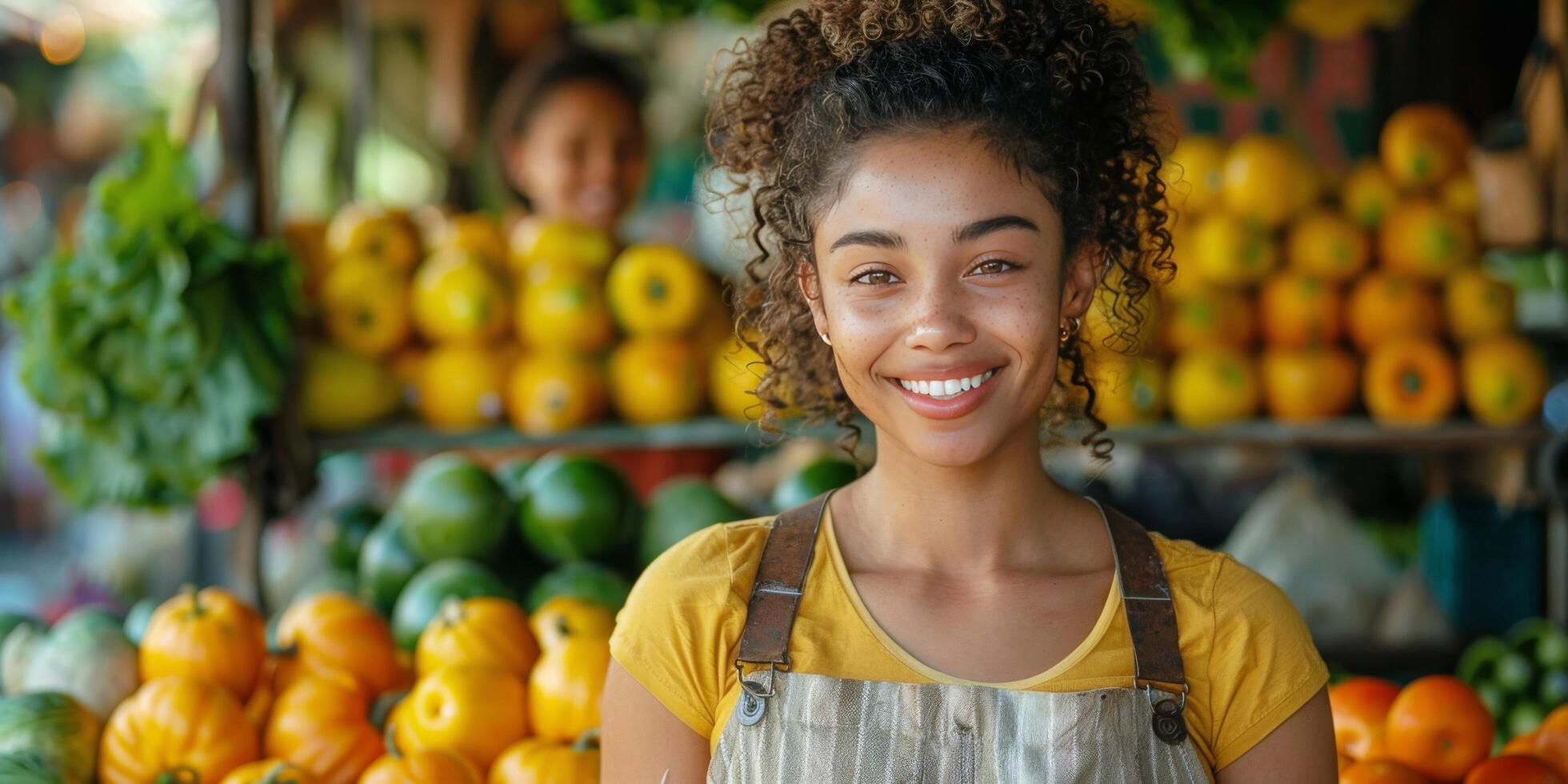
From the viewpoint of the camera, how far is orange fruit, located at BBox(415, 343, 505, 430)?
11.4ft

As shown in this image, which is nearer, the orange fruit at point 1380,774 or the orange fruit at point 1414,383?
the orange fruit at point 1380,774

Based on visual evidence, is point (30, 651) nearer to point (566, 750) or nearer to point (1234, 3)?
point (566, 750)

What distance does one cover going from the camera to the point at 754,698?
4.93ft

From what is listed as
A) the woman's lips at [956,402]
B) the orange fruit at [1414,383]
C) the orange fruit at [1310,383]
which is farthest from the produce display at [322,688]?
the orange fruit at [1414,383]

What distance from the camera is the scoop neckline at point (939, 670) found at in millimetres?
1524

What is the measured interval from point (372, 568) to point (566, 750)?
4.81ft

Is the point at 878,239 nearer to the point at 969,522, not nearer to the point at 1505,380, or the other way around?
the point at 969,522

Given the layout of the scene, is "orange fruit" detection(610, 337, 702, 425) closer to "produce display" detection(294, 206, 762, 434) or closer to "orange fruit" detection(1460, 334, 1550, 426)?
"produce display" detection(294, 206, 762, 434)

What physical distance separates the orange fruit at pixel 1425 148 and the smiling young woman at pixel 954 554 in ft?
7.72

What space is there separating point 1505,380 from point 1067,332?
222 centimetres

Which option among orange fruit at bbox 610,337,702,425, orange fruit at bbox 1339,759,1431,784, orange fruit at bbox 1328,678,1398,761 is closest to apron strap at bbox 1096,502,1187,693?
orange fruit at bbox 1339,759,1431,784

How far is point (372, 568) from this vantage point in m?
3.31

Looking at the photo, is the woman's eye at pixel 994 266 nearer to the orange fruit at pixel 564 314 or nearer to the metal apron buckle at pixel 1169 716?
the metal apron buckle at pixel 1169 716

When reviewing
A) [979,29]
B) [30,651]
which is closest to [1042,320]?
[979,29]
